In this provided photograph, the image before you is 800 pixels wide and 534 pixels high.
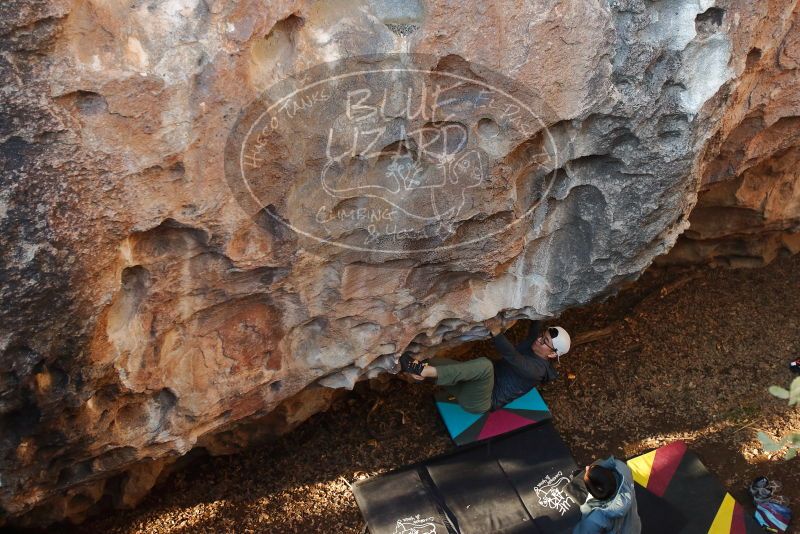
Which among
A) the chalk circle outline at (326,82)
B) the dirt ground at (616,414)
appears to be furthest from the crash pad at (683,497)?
the chalk circle outline at (326,82)

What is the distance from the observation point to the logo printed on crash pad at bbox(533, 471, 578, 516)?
368 cm

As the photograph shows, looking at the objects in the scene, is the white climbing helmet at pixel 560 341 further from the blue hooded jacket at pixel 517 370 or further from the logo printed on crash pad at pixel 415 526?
the logo printed on crash pad at pixel 415 526

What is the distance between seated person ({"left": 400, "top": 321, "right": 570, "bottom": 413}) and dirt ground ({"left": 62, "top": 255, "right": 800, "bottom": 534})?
0.32m

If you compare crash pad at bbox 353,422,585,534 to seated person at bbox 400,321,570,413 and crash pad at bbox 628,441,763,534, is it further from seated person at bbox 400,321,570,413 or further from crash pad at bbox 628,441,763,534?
crash pad at bbox 628,441,763,534

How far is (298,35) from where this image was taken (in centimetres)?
240

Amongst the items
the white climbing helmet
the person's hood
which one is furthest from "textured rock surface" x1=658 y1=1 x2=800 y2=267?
the person's hood

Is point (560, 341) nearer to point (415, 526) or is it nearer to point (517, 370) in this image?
point (517, 370)

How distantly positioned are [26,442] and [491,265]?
1.96 meters

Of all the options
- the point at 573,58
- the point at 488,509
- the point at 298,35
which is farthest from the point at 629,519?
the point at 298,35

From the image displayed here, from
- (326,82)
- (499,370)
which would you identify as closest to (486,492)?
(499,370)

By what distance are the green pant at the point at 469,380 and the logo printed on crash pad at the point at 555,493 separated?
49cm

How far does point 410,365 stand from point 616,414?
1425mm

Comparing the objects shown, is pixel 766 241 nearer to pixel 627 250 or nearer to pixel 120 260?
pixel 627 250

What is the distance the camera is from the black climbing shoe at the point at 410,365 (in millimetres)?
3580
